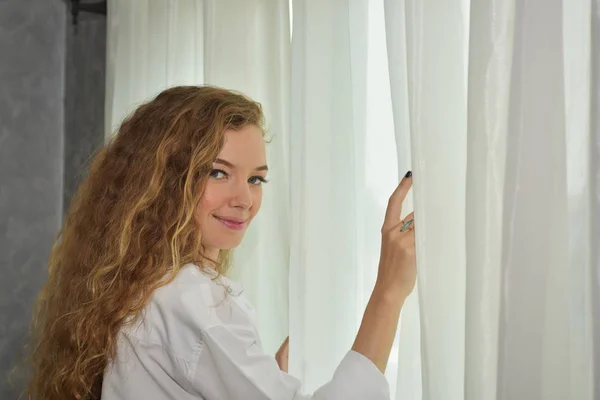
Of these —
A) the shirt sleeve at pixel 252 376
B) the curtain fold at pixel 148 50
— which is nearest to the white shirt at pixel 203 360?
the shirt sleeve at pixel 252 376

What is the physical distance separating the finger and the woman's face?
268mm

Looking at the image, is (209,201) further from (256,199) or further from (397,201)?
(397,201)

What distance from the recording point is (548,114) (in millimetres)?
1037

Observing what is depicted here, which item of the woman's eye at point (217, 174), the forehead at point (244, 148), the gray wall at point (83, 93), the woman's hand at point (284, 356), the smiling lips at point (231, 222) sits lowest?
the woman's hand at point (284, 356)

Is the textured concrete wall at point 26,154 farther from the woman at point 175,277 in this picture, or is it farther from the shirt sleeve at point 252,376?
the shirt sleeve at point 252,376

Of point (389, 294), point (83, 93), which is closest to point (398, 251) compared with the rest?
point (389, 294)

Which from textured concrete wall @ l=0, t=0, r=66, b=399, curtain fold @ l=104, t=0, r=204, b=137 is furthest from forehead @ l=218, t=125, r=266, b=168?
textured concrete wall @ l=0, t=0, r=66, b=399

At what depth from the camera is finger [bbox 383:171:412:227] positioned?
49.1 inches

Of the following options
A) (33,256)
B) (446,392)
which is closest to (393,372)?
(446,392)

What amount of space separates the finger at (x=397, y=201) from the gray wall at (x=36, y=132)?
1335mm

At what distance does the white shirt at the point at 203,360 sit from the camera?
1188mm

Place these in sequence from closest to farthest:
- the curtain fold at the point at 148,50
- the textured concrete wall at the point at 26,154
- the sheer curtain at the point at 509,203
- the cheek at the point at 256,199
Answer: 1. the sheer curtain at the point at 509,203
2. the cheek at the point at 256,199
3. the curtain fold at the point at 148,50
4. the textured concrete wall at the point at 26,154

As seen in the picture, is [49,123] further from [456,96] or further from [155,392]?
[456,96]

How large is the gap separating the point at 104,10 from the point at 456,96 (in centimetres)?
151
